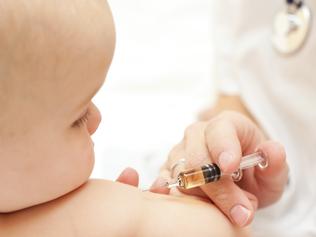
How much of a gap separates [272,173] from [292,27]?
31 cm

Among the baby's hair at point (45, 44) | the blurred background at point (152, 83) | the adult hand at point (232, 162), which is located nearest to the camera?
the baby's hair at point (45, 44)

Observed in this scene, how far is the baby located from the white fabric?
269mm

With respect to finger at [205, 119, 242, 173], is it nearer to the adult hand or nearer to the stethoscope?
the adult hand

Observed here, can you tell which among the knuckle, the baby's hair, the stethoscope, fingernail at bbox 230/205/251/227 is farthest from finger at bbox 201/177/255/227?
the stethoscope

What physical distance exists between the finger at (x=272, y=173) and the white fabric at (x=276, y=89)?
63 mm

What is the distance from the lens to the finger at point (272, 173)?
697 millimetres

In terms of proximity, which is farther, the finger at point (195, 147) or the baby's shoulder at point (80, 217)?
the finger at point (195, 147)

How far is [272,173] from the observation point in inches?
29.1

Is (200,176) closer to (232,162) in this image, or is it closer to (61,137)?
(232,162)

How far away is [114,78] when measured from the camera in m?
1.26

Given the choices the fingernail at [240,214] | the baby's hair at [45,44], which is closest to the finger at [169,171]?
the fingernail at [240,214]

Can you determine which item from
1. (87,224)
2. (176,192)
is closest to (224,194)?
(176,192)

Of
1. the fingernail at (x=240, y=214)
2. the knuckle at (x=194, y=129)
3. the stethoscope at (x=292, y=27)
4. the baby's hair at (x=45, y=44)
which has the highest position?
the baby's hair at (x=45, y=44)

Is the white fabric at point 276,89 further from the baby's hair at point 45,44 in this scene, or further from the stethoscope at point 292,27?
the baby's hair at point 45,44
